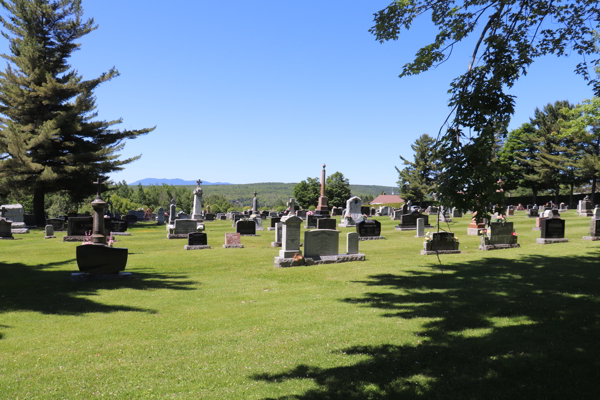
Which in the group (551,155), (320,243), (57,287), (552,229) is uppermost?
(551,155)

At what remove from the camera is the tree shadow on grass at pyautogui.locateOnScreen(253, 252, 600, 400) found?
191 inches

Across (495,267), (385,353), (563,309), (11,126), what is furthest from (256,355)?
(11,126)

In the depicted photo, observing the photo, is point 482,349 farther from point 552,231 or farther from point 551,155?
point 551,155

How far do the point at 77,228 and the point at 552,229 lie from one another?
2607 centimetres

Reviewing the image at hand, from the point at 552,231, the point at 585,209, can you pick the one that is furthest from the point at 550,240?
the point at 585,209

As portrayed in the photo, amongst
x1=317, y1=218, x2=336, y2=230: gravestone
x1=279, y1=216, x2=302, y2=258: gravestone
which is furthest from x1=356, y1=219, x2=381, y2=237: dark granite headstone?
x1=279, y1=216, x2=302, y2=258: gravestone

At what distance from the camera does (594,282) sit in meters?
9.93

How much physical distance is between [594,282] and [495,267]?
3.32 metres

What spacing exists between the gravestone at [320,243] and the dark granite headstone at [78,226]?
16.7m

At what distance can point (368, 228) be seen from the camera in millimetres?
24656

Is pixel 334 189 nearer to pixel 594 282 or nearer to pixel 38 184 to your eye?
pixel 38 184

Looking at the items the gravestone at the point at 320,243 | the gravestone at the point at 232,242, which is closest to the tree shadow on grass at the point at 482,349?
the gravestone at the point at 320,243

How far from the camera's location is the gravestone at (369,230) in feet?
80.0

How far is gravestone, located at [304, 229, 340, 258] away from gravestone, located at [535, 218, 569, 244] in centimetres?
1071
